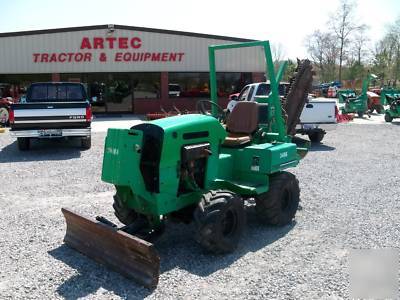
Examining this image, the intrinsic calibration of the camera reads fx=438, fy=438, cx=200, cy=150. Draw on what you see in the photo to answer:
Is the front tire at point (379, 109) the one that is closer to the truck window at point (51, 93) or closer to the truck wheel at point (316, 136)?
the truck wheel at point (316, 136)

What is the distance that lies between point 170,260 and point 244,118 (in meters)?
2.41

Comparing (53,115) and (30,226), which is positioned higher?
(53,115)

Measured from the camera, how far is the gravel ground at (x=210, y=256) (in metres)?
4.32

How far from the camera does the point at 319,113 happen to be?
13945 millimetres

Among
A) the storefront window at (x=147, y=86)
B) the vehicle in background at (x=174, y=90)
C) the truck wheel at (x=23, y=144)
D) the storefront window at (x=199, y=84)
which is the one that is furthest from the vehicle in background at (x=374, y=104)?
the truck wheel at (x=23, y=144)

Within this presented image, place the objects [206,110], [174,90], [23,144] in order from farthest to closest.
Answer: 1. [174,90]
2. [23,144]
3. [206,110]

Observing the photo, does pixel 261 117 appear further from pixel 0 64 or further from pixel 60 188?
pixel 0 64

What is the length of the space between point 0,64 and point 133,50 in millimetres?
6908

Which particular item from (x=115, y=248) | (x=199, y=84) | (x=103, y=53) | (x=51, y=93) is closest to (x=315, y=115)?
(x=51, y=93)

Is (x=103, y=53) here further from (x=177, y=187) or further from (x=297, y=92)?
(x=177, y=187)

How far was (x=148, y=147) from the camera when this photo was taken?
486cm

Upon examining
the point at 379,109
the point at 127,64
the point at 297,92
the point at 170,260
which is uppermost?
the point at 127,64

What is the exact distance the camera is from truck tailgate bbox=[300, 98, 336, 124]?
1385 centimetres

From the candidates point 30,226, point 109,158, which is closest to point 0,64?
point 30,226
